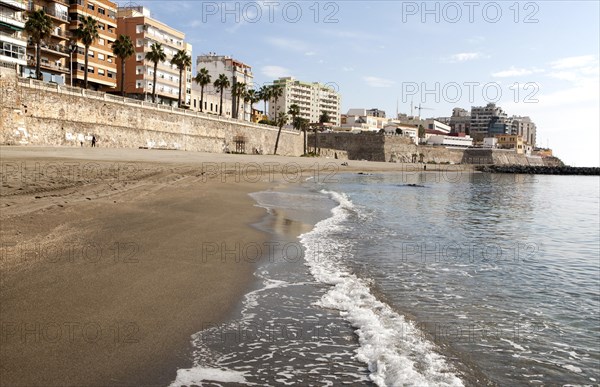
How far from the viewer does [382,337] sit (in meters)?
5.59

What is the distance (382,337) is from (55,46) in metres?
67.8

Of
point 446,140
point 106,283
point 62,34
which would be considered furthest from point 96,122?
point 446,140

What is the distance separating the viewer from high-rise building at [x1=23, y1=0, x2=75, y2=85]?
5706 cm

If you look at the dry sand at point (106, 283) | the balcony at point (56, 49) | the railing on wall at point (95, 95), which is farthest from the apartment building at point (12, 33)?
the dry sand at point (106, 283)

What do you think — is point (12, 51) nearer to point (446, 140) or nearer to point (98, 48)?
point (98, 48)

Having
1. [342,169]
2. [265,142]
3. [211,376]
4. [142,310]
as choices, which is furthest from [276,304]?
[265,142]

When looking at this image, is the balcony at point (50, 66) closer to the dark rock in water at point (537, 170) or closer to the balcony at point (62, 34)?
the balcony at point (62, 34)

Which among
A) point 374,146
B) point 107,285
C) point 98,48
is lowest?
point 107,285

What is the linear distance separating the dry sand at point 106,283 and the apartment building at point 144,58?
64.6m

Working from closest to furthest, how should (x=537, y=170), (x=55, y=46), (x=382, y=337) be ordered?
(x=382, y=337)
(x=55, y=46)
(x=537, y=170)

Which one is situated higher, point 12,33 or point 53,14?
point 53,14

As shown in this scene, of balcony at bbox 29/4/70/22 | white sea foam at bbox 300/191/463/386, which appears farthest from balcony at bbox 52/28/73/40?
white sea foam at bbox 300/191/463/386

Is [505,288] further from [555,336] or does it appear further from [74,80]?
[74,80]

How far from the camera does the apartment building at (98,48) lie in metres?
62.7
